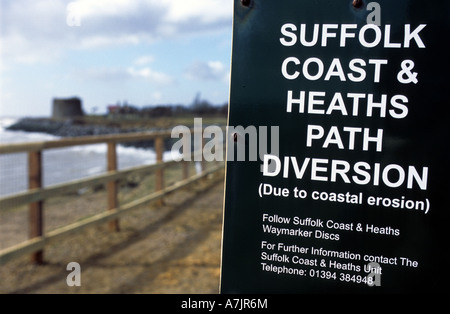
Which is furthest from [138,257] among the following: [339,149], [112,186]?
[339,149]

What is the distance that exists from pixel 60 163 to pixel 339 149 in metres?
3.68

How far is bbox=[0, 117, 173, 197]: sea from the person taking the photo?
3.77 meters

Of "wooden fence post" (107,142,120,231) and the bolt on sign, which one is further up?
the bolt on sign

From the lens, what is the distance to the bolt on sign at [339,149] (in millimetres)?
1616

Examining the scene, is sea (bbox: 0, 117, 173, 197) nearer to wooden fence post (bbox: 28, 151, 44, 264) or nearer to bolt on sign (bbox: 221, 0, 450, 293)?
wooden fence post (bbox: 28, 151, 44, 264)

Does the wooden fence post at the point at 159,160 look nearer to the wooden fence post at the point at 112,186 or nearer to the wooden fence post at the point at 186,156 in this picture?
the wooden fence post at the point at 186,156

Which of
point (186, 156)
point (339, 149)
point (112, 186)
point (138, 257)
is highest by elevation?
point (339, 149)

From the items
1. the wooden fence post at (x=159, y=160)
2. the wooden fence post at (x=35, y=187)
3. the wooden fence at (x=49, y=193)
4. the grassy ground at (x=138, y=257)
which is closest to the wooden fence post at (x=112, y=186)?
the wooden fence at (x=49, y=193)

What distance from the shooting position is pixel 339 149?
5.64 ft

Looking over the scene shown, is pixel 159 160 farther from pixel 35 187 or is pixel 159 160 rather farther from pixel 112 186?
pixel 35 187

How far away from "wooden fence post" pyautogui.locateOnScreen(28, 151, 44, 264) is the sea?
5 cm

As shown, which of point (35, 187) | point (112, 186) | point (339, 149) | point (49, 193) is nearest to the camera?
point (339, 149)

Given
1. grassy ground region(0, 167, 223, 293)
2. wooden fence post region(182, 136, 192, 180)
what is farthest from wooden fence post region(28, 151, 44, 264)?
wooden fence post region(182, 136, 192, 180)
